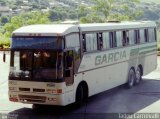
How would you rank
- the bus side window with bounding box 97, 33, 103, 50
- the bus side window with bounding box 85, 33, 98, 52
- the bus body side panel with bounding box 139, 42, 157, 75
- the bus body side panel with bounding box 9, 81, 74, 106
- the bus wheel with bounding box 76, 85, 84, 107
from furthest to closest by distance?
the bus body side panel with bounding box 139, 42, 157, 75 → the bus side window with bounding box 97, 33, 103, 50 → the bus side window with bounding box 85, 33, 98, 52 → the bus wheel with bounding box 76, 85, 84, 107 → the bus body side panel with bounding box 9, 81, 74, 106

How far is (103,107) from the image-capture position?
15773 millimetres

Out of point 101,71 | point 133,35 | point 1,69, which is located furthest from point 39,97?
point 1,69

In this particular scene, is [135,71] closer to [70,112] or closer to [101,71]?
[101,71]

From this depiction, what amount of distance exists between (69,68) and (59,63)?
0.55 m

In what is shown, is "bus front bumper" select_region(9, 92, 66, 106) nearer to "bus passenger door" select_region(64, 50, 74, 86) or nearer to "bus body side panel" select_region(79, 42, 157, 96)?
"bus passenger door" select_region(64, 50, 74, 86)

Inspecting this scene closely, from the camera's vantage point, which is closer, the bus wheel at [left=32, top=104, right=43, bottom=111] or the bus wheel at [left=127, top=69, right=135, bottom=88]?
the bus wheel at [left=32, top=104, right=43, bottom=111]

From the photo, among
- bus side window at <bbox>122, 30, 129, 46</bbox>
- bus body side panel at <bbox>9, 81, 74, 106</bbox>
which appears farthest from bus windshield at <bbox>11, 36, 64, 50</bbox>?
bus side window at <bbox>122, 30, 129, 46</bbox>

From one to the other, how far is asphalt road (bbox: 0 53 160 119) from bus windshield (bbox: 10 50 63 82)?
1.28m

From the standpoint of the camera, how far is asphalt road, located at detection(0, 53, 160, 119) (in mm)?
14453

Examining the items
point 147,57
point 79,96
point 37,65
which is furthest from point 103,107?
point 147,57

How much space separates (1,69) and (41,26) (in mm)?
12119

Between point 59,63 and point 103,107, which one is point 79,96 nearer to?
point 103,107

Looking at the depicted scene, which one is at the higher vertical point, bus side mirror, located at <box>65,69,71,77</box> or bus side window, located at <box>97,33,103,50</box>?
bus side window, located at <box>97,33,103,50</box>

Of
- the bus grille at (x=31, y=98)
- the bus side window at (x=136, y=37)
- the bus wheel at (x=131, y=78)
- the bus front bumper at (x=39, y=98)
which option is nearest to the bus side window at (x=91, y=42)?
the bus front bumper at (x=39, y=98)
